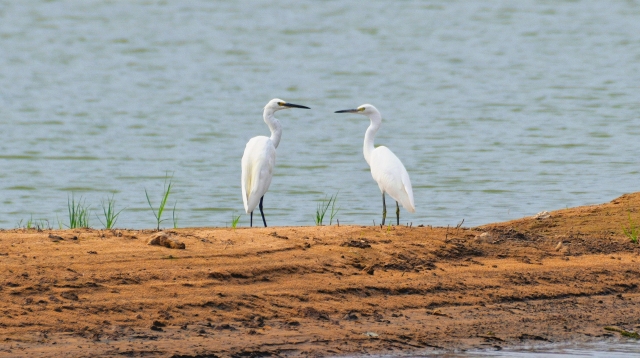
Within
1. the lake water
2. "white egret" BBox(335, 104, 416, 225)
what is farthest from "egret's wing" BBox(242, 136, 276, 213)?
the lake water

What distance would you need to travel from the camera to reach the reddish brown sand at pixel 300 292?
6.03 meters

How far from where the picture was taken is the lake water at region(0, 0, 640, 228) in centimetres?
1431

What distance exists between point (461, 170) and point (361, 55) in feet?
48.3

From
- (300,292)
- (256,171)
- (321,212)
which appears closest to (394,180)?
(256,171)

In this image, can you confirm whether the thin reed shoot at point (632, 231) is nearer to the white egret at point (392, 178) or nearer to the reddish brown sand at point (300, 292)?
the reddish brown sand at point (300, 292)

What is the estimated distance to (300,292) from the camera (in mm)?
6773

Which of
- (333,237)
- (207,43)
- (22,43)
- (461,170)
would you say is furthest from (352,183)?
(22,43)

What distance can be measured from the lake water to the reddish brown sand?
430cm

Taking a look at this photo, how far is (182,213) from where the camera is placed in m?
13.0

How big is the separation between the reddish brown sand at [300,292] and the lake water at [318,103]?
4296mm

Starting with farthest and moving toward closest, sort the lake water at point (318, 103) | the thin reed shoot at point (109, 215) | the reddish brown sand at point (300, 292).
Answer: the lake water at point (318, 103), the thin reed shoot at point (109, 215), the reddish brown sand at point (300, 292)

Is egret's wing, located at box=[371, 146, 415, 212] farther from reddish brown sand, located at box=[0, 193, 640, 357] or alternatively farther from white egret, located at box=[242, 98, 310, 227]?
reddish brown sand, located at box=[0, 193, 640, 357]

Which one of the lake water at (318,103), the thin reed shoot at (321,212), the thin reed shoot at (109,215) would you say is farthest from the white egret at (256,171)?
the lake water at (318,103)

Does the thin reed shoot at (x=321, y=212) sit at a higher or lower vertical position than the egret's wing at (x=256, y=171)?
lower
